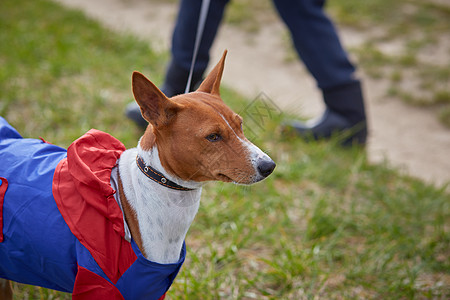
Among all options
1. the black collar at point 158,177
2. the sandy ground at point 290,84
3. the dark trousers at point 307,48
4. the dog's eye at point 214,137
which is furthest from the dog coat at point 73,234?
the sandy ground at point 290,84

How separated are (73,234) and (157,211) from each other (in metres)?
0.35

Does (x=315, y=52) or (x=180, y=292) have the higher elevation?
(x=315, y=52)

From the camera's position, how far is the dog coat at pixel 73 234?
154cm

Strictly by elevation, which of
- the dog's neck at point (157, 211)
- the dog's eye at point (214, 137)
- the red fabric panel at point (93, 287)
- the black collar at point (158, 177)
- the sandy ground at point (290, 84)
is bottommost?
the sandy ground at point (290, 84)

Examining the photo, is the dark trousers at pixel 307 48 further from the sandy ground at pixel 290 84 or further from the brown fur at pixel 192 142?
the brown fur at pixel 192 142

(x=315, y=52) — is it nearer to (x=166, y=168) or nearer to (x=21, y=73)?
(x=166, y=168)

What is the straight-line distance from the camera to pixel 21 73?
4332 millimetres

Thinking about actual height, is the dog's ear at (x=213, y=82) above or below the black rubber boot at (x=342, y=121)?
above

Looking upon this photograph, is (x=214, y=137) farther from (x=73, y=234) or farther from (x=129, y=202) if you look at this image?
(x=73, y=234)

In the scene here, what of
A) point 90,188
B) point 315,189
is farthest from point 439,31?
point 90,188

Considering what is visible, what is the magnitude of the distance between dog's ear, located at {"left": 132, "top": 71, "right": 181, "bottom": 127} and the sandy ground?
3257 mm

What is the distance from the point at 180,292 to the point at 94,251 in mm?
921

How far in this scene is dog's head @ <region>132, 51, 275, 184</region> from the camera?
1.59 metres

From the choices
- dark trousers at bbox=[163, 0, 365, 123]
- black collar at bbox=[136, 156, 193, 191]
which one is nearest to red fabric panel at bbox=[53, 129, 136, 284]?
black collar at bbox=[136, 156, 193, 191]
